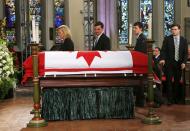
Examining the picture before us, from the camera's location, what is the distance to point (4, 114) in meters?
7.99

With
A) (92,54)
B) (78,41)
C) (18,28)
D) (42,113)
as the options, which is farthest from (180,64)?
(18,28)

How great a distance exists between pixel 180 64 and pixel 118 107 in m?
2.21

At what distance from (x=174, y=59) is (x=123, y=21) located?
711 cm

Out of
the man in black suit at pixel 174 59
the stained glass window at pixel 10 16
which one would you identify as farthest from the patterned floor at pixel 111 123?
the stained glass window at pixel 10 16

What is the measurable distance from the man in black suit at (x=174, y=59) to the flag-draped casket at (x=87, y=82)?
1868 millimetres

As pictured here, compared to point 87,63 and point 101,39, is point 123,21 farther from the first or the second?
point 87,63

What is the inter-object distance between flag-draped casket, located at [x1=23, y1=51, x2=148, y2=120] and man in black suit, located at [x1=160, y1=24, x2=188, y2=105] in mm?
1868

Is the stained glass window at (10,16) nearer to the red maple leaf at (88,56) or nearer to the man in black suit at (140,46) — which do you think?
the man in black suit at (140,46)

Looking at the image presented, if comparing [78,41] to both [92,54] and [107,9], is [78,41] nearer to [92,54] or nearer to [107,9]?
[107,9]

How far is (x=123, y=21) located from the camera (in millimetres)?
15883

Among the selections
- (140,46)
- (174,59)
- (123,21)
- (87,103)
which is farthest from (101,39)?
(123,21)

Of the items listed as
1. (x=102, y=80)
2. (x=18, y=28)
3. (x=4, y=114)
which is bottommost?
(x=4, y=114)

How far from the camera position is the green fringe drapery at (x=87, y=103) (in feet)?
23.0

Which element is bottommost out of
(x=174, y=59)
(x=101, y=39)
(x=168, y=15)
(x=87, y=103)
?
(x=87, y=103)
